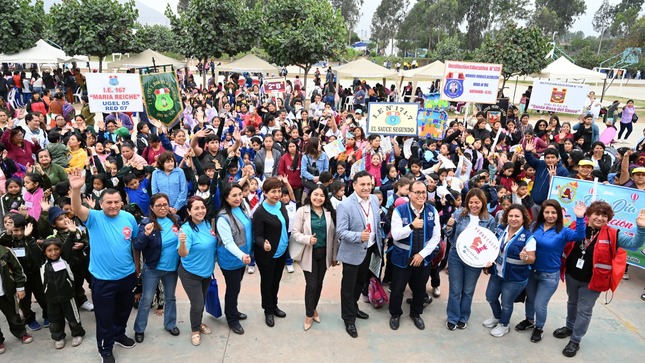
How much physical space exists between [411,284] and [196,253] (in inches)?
93.1

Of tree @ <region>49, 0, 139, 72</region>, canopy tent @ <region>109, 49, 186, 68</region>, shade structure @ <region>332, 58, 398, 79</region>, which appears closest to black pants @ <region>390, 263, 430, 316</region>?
shade structure @ <region>332, 58, 398, 79</region>

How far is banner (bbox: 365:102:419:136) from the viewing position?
8.41 m

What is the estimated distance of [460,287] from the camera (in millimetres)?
4969

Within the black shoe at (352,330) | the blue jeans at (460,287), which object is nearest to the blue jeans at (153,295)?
the black shoe at (352,330)

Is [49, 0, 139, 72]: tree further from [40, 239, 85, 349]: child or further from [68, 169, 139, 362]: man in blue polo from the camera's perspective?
[68, 169, 139, 362]: man in blue polo

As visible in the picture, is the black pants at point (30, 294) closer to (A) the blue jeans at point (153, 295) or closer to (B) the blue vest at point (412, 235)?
(A) the blue jeans at point (153, 295)

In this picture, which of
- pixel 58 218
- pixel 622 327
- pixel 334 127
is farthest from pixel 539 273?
pixel 334 127

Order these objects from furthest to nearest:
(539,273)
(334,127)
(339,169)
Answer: (334,127)
(339,169)
(539,273)

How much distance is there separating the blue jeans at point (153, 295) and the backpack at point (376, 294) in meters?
2.27

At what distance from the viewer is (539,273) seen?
15.2 feet

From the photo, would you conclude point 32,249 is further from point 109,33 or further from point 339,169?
point 109,33

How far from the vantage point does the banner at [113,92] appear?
8836 millimetres

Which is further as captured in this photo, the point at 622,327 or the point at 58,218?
the point at 622,327

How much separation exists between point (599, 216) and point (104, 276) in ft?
15.4
